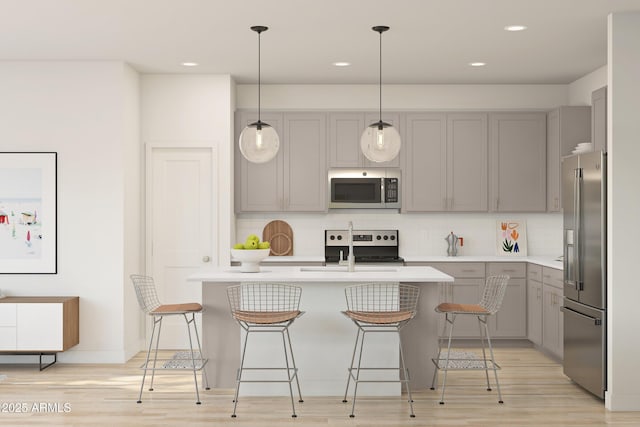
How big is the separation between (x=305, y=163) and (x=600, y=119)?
9.99 ft

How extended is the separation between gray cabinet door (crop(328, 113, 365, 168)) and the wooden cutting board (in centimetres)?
88

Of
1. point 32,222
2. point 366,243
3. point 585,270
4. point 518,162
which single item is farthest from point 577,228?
point 32,222

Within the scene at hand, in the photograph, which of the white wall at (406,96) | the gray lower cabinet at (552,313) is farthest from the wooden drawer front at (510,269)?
the white wall at (406,96)

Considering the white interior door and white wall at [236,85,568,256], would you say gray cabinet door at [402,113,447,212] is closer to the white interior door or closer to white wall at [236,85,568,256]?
white wall at [236,85,568,256]

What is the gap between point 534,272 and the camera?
6.96 metres

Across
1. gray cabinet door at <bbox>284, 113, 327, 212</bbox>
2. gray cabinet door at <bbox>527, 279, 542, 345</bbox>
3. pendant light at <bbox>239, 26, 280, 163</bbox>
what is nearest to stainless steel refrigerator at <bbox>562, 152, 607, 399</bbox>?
gray cabinet door at <bbox>527, 279, 542, 345</bbox>

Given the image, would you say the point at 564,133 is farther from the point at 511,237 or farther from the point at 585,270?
the point at 585,270

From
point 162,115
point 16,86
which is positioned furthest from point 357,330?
point 16,86

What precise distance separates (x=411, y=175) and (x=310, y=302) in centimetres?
264

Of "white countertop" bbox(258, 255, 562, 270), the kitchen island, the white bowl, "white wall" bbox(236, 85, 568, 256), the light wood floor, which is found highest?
"white wall" bbox(236, 85, 568, 256)

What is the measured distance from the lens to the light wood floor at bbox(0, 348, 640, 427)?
182 inches

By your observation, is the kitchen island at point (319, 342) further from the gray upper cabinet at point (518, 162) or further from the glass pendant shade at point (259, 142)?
the gray upper cabinet at point (518, 162)

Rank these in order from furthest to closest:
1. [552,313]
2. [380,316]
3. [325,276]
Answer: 1. [552,313]
2. [325,276]
3. [380,316]

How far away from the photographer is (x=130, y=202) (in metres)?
6.60
